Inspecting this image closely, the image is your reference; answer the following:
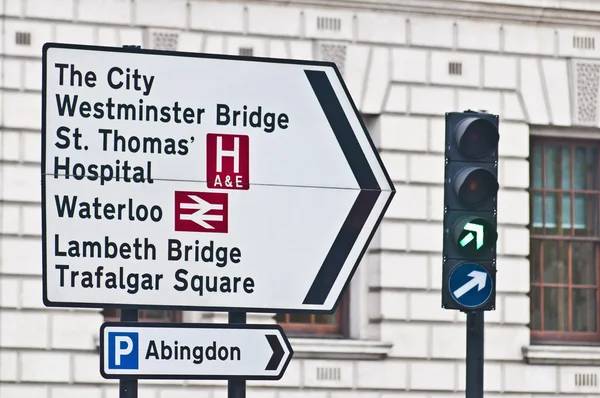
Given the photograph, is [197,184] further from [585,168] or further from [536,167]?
[585,168]

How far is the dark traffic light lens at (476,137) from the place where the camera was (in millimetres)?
7949

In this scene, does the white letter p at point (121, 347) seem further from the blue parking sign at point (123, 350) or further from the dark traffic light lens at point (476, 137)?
the dark traffic light lens at point (476, 137)

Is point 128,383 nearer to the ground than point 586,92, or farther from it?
nearer to the ground

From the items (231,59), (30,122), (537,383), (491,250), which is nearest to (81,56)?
(231,59)

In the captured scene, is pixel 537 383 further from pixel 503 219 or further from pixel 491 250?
pixel 491 250

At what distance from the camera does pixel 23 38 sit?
15398mm

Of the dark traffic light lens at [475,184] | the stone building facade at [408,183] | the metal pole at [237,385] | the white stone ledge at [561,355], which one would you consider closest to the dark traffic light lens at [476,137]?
the dark traffic light lens at [475,184]

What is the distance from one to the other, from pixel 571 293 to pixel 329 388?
3.60m

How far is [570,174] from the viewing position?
58.3 feet

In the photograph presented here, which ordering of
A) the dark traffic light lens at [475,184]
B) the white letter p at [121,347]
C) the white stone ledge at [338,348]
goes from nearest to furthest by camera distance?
the white letter p at [121,347], the dark traffic light lens at [475,184], the white stone ledge at [338,348]

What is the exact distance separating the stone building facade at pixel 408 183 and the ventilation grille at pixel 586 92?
2 centimetres

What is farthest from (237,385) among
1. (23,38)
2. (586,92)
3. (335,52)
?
(586,92)

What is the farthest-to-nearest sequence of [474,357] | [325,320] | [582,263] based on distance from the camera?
[582,263] → [325,320] → [474,357]

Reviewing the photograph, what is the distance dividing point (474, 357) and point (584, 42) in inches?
397
